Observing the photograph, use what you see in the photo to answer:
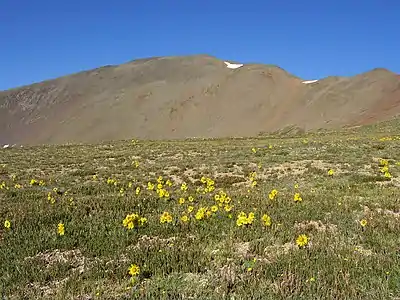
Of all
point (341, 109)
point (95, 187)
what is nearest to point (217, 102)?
point (341, 109)

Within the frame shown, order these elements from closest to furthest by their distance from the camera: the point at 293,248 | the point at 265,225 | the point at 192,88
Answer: the point at 293,248, the point at 265,225, the point at 192,88

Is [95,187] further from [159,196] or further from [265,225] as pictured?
[265,225]

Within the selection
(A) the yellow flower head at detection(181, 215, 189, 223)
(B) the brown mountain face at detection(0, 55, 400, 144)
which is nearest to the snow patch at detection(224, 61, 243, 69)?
(B) the brown mountain face at detection(0, 55, 400, 144)

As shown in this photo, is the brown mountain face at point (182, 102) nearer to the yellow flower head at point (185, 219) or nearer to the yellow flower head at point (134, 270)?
the yellow flower head at point (185, 219)

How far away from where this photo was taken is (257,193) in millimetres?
12703

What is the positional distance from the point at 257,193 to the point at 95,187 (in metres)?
5.85

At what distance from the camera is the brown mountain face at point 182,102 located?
103000 mm

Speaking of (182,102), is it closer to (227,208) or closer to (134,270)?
(227,208)

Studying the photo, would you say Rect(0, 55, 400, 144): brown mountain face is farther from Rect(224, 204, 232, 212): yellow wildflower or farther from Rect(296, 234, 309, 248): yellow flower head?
Rect(296, 234, 309, 248): yellow flower head

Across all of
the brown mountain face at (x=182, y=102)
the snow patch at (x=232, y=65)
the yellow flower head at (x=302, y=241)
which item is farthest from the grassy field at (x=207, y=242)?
the snow patch at (x=232, y=65)

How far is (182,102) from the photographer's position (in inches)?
5433

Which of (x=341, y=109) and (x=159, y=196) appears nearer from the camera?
(x=159, y=196)

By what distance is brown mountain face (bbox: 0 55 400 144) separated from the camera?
103 m

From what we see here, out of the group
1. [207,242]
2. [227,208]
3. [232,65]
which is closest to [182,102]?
[232,65]
